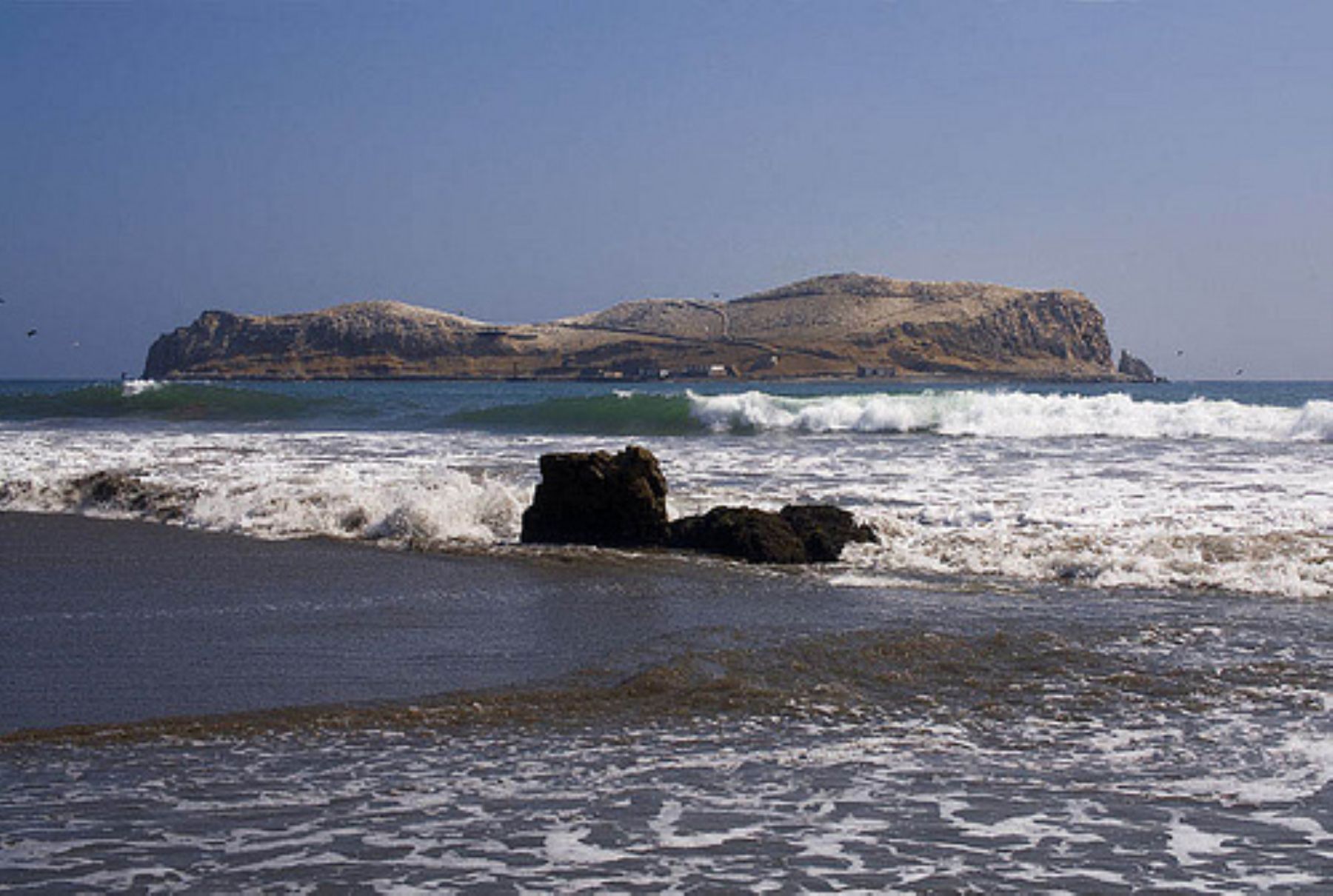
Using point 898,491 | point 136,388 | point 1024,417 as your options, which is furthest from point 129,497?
point 136,388

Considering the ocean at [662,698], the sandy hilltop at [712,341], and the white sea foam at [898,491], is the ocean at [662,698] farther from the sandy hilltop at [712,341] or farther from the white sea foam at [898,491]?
the sandy hilltop at [712,341]

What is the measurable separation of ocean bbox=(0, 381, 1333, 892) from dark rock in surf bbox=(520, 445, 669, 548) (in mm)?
439

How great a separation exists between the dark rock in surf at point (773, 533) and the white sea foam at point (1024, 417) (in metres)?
17.2

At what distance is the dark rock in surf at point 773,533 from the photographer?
9703mm

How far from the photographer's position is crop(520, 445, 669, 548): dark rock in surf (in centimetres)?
1053

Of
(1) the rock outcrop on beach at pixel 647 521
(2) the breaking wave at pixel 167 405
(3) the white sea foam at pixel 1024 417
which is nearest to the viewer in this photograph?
(1) the rock outcrop on beach at pixel 647 521

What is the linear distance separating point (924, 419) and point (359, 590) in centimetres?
2408

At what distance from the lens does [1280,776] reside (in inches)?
175

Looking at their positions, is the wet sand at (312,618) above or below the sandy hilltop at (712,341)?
below

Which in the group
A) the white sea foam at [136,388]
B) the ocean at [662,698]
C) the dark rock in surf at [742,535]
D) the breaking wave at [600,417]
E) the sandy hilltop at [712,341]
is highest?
the sandy hilltop at [712,341]

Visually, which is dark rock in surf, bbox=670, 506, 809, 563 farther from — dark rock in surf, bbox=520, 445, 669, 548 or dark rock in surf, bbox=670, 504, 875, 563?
dark rock in surf, bbox=520, 445, 669, 548

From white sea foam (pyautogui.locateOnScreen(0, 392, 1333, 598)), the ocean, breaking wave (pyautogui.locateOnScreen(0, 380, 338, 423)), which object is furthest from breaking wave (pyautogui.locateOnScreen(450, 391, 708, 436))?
the ocean

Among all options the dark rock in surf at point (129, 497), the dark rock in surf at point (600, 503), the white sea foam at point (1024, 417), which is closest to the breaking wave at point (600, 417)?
the white sea foam at point (1024, 417)

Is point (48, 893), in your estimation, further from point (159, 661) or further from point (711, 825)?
point (159, 661)
